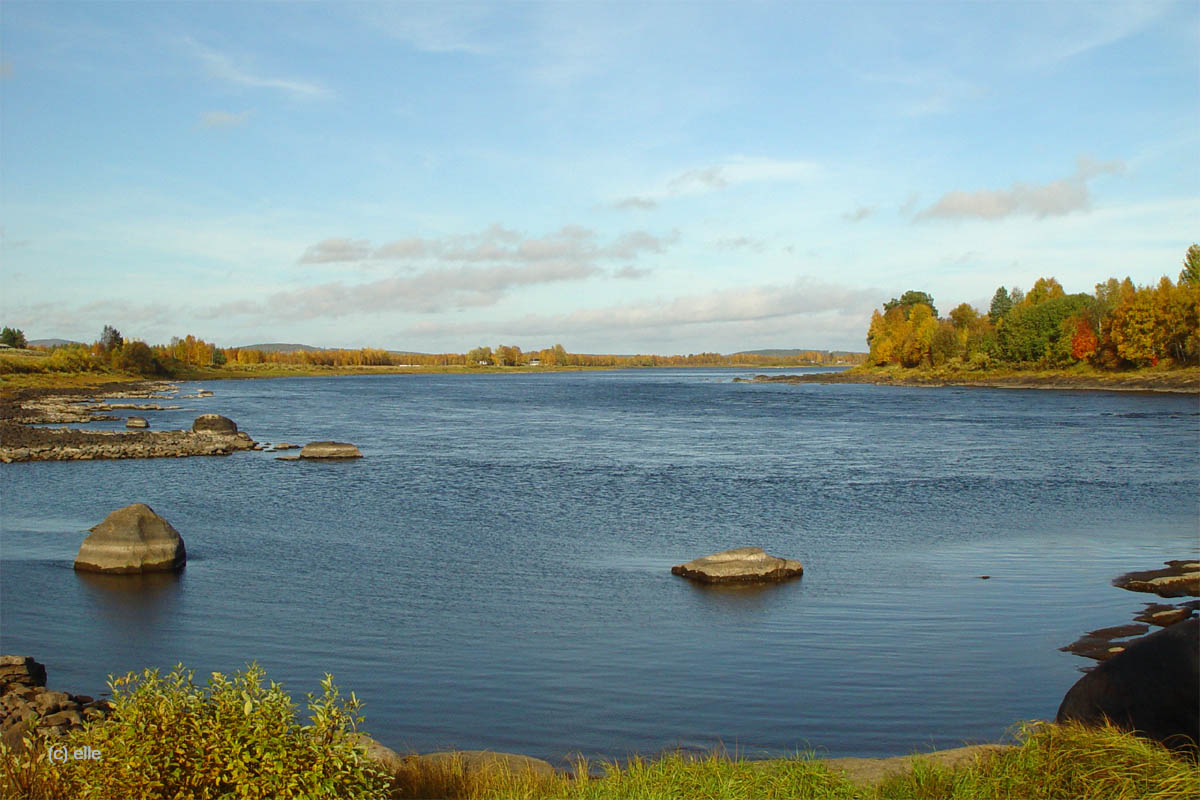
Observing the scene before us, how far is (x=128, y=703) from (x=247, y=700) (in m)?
1.11

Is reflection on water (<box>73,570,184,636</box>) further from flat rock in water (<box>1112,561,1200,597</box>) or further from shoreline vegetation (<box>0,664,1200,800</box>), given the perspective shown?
flat rock in water (<box>1112,561,1200,597</box>)

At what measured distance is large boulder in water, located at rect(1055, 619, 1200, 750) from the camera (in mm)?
8906

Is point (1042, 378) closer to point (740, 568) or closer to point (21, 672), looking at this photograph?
point (740, 568)

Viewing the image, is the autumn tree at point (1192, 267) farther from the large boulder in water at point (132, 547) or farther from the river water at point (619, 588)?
the large boulder in water at point (132, 547)

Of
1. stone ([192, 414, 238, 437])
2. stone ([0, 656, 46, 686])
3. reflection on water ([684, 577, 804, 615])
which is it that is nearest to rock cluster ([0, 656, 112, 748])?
stone ([0, 656, 46, 686])

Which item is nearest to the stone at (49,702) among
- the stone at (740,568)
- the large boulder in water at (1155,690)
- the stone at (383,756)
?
the stone at (383,756)

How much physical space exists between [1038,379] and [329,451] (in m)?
108

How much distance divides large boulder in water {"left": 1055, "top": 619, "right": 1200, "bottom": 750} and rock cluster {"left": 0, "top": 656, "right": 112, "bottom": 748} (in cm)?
1104

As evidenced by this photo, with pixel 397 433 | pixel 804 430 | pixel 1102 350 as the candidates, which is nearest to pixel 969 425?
pixel 804 430

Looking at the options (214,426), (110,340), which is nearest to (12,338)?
(110,340)

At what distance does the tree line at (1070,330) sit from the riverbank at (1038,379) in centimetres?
208

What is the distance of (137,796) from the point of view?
7.13m

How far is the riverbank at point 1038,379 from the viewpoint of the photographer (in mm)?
108312

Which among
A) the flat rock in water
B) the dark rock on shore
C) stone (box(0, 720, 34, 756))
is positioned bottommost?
the dark rock on shore
